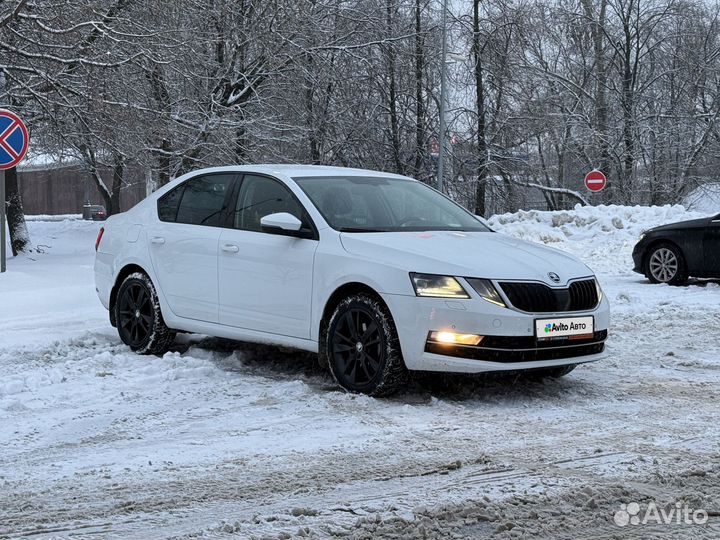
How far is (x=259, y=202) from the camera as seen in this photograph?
25.4ft

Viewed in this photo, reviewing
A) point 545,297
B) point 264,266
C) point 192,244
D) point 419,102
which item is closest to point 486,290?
point 545,297

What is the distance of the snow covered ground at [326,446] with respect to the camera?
4148 millimetres

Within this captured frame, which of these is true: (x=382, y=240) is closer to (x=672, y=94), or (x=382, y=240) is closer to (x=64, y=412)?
(x=64, y=412)

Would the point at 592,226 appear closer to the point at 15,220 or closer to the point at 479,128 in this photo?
the point at 15,220

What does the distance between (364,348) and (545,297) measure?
1.24 metres

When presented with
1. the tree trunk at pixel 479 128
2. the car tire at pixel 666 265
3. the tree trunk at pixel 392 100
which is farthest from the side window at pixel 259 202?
the tree trunk at pixel 479 128

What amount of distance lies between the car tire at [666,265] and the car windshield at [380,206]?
738 centimetres

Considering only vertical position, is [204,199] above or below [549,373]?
above

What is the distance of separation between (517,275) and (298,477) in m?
2.34

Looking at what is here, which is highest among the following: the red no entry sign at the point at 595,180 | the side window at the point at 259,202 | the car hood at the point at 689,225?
the red no entry sign at the point at 595,180

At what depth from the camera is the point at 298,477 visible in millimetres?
4801

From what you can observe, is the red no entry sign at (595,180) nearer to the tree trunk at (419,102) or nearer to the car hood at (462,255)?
the tree trunk at (419,102)

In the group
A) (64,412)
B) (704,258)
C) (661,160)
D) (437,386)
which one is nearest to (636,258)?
(704,258)

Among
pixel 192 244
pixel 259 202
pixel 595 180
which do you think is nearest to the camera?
pixel 259 202
